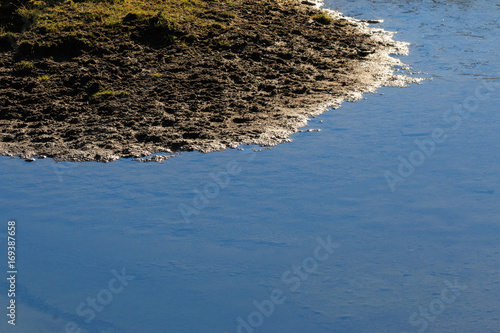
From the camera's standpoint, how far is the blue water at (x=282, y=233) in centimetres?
436

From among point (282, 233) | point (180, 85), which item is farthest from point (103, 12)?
point (282, 233)

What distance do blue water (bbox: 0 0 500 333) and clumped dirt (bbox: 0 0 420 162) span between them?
408mm

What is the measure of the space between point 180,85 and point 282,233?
3.78 m

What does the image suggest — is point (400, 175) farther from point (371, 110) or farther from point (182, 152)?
point (182, 152)

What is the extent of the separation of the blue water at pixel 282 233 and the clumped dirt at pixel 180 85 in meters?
0.41

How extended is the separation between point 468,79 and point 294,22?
3.77m

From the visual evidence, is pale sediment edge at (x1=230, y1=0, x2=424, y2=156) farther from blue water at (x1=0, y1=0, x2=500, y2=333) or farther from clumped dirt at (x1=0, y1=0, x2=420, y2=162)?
blue water at (x1=0, y1=0, x2=500, y2=333)

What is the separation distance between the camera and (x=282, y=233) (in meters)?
5.31

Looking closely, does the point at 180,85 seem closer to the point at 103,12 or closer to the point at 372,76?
the point at 372,76

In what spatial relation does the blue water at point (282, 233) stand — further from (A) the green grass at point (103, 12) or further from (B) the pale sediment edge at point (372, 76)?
(A) the green grass at point (103, 12)

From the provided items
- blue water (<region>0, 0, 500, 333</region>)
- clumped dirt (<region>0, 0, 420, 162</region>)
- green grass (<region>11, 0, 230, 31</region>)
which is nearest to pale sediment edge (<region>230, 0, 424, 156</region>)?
clumped dirt (<region>0, 0, 420, 162</region>)

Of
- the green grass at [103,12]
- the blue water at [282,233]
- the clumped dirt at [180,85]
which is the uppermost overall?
the green grass at [103,12]

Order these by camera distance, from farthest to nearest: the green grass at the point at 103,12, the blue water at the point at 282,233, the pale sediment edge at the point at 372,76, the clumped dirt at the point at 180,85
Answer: the green grass at the point at 103,12 → the pale sediment edge at the point at 372,76 → the clumped dirt at the point at 180,85 → the blue water at the point at 282,233


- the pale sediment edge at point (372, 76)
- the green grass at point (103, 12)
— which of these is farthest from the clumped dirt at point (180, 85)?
the green grass at point (103, 12)
